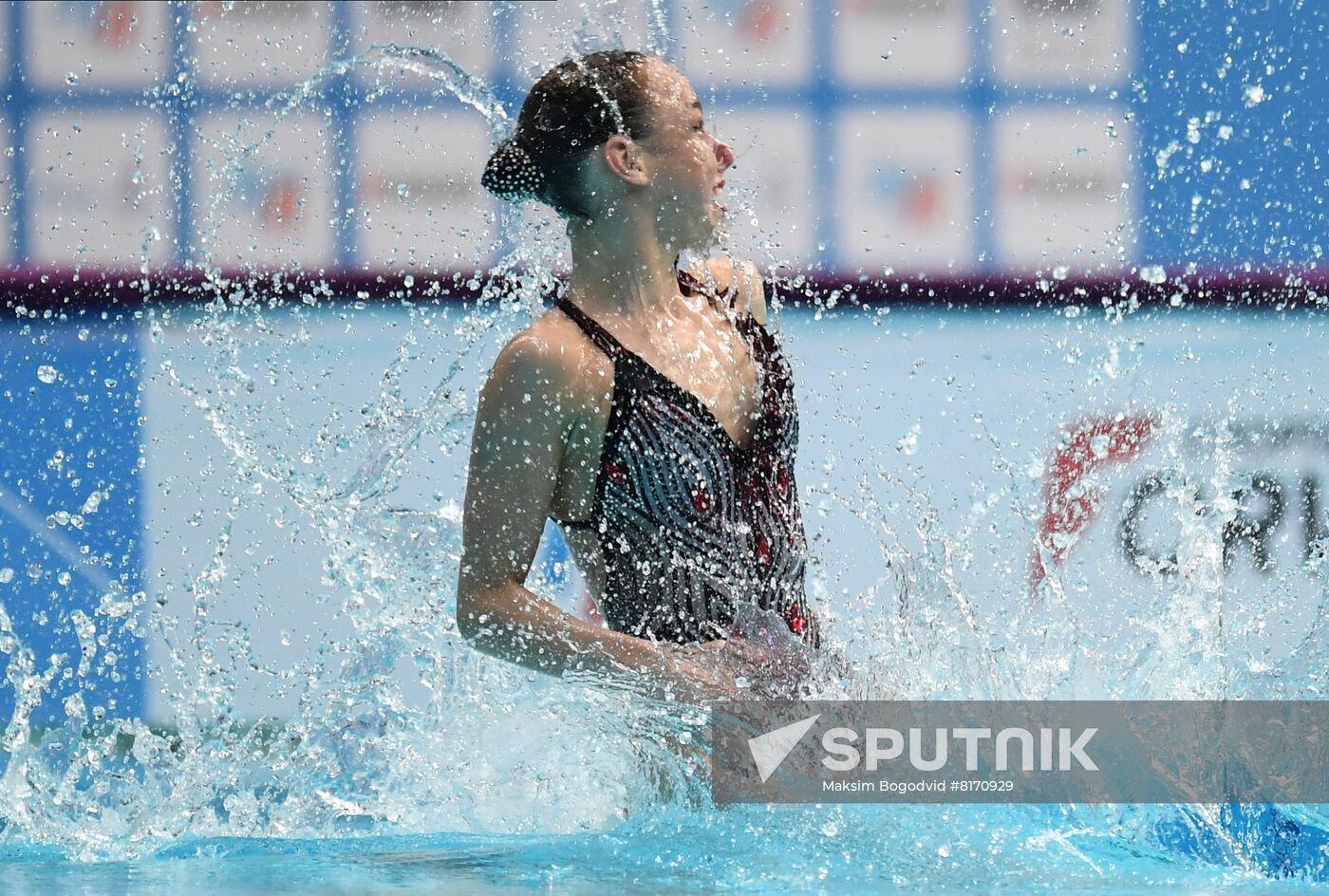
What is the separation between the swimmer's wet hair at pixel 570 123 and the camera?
151cm

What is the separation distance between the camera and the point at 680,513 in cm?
153

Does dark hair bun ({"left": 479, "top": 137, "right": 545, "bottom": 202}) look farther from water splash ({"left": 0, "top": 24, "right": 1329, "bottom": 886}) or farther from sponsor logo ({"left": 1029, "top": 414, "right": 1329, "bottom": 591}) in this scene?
sponsor logo ({"left": 1029, "top": 414, "right": 1329, "bottom": 591})

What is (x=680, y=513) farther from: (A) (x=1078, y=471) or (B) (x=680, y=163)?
(A) (x=1078, y=471)

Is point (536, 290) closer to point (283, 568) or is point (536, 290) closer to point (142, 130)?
point (283, 568)

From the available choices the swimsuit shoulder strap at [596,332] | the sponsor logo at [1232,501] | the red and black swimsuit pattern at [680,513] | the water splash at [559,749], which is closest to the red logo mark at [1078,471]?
the sponsor logo at [1232,501]

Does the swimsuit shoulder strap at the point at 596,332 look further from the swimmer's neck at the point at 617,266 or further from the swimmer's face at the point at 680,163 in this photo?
the swimmer's face at the point at 680,163

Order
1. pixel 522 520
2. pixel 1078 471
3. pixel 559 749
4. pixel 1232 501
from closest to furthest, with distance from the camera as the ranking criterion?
pixel 522 520, pixel 559 749, pixel 1232 501, pixel 1078 471

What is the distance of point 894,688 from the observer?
1.62 meters

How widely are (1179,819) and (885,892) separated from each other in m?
0.35

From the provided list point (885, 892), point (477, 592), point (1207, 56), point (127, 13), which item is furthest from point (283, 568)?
point (1207, 56)

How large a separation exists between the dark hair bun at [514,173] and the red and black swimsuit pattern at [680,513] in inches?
4.9

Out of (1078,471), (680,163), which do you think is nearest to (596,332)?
(680,163)

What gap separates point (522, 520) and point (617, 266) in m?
0.29

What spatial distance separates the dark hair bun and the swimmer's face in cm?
11
